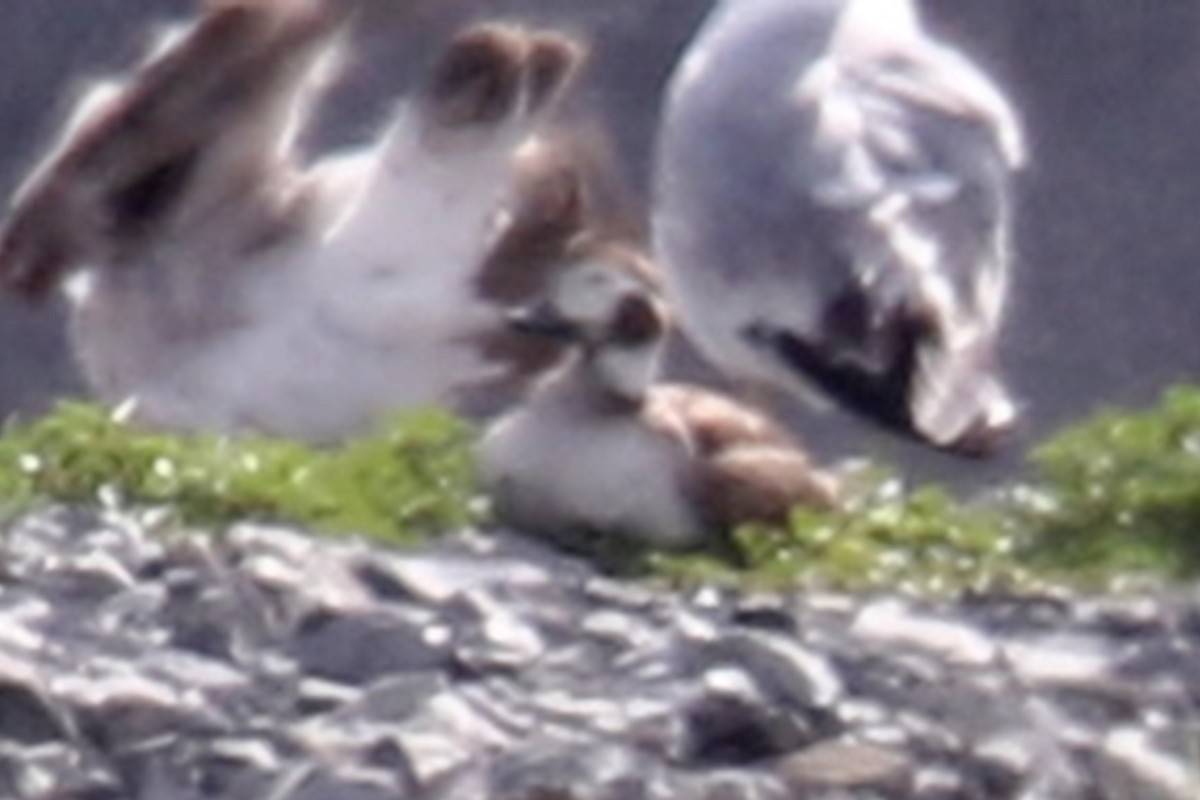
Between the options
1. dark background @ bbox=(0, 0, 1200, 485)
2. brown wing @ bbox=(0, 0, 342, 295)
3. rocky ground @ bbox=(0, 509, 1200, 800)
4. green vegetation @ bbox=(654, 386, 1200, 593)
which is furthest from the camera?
dark background @ bbox=(0, 0, 1200, 485)

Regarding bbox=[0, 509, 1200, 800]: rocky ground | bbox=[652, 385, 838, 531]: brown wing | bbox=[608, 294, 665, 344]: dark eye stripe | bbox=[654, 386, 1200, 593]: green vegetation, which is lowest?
bbox=[654, 386, 1200, 593]: green vegetation

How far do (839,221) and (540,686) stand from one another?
8.96 ft

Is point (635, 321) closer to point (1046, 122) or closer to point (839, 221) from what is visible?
point (839, 221)

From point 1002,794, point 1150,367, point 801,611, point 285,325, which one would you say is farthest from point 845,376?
point 1150,367

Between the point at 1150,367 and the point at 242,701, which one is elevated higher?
the point at 242,701

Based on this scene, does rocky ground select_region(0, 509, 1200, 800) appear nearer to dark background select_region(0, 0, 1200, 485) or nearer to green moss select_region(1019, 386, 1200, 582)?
green moss select_region(1019, 386, 1200, 582)

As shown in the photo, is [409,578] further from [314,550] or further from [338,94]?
[338,94]

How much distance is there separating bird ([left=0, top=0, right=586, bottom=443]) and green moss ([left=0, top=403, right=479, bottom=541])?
1.29 meters

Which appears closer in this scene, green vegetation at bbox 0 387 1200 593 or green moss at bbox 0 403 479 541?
green vegetation at bbox 0 387 1200 593

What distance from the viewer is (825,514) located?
33.0 feet

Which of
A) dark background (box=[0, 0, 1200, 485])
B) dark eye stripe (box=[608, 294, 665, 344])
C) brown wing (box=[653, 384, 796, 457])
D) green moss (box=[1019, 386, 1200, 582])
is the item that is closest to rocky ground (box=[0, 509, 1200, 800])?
green moss (box=[1019, 386, 1200, 582])

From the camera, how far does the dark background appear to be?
17.6m

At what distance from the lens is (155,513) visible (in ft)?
32.9

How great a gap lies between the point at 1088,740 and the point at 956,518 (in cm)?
148
